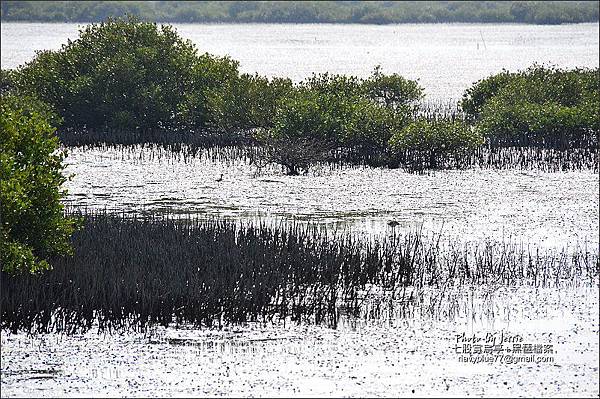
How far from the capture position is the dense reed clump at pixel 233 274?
9375 mm

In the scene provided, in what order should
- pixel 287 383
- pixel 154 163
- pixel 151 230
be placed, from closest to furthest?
pixel 287 383, pixel 151 230, pixel 154 163

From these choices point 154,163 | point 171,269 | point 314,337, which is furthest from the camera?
point 154,163

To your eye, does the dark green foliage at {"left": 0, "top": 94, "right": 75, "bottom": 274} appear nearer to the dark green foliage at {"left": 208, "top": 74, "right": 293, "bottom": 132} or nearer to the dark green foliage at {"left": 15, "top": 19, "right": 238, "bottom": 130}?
the dark green foliage at {"left": 208, "top": 74, "right": 293, "bottom": 132}

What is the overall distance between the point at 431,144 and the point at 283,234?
7458 millimetres

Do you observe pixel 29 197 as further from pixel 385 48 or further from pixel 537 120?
pixel 385 48

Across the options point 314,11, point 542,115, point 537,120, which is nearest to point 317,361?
point 537,120

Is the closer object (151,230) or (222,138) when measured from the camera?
(151,230)

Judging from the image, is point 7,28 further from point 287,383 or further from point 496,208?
point 287,383

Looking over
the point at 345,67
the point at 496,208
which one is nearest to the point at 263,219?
the point at 496,208

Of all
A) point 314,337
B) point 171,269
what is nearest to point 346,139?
point 171,269

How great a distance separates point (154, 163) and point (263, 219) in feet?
18.8

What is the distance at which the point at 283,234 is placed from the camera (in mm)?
12094

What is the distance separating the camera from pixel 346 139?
2008cm

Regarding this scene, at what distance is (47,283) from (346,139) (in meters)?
11.0
